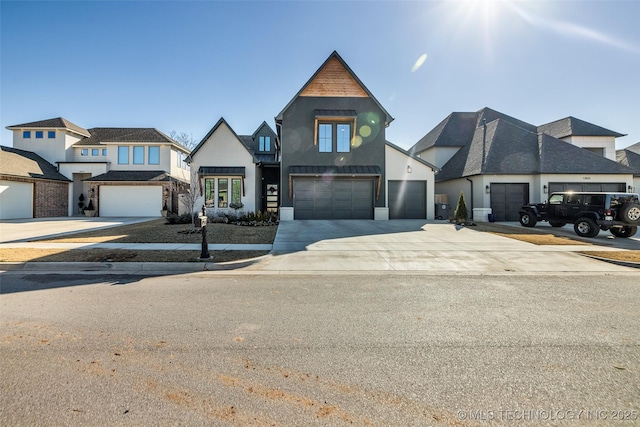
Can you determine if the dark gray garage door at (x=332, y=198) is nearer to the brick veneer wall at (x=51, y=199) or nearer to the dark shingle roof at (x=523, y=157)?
the dark shingle roof at (x=523, y=157)

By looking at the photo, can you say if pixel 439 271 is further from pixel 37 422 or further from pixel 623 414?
pixel 37 422

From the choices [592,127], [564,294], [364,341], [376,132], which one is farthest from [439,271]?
[592,127]

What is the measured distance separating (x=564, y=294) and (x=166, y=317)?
7101 mm

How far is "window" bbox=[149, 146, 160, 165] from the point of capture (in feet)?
89.0

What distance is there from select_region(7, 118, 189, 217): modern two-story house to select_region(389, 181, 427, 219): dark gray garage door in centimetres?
1817

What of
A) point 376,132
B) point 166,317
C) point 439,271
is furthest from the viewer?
point 376,132

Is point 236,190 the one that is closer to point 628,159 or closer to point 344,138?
point 344,138

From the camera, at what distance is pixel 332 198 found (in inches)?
798

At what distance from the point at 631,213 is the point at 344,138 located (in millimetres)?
14527

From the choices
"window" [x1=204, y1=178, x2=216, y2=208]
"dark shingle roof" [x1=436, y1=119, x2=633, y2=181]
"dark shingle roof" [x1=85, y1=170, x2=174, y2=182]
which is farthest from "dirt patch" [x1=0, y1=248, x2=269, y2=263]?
"dark shingle roof" [x1=436, y1=119, x2=633, y2=181]

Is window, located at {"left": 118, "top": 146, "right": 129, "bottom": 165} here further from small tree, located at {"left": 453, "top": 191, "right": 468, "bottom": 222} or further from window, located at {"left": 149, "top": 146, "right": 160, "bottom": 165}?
small tree, located at {"left": 453, "top": 191, "right": 468, "bottom": 222}

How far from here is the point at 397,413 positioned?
8.26 ft

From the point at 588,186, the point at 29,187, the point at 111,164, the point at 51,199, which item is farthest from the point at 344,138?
the point at 51,199

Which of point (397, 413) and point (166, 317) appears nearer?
point (397, 413)
